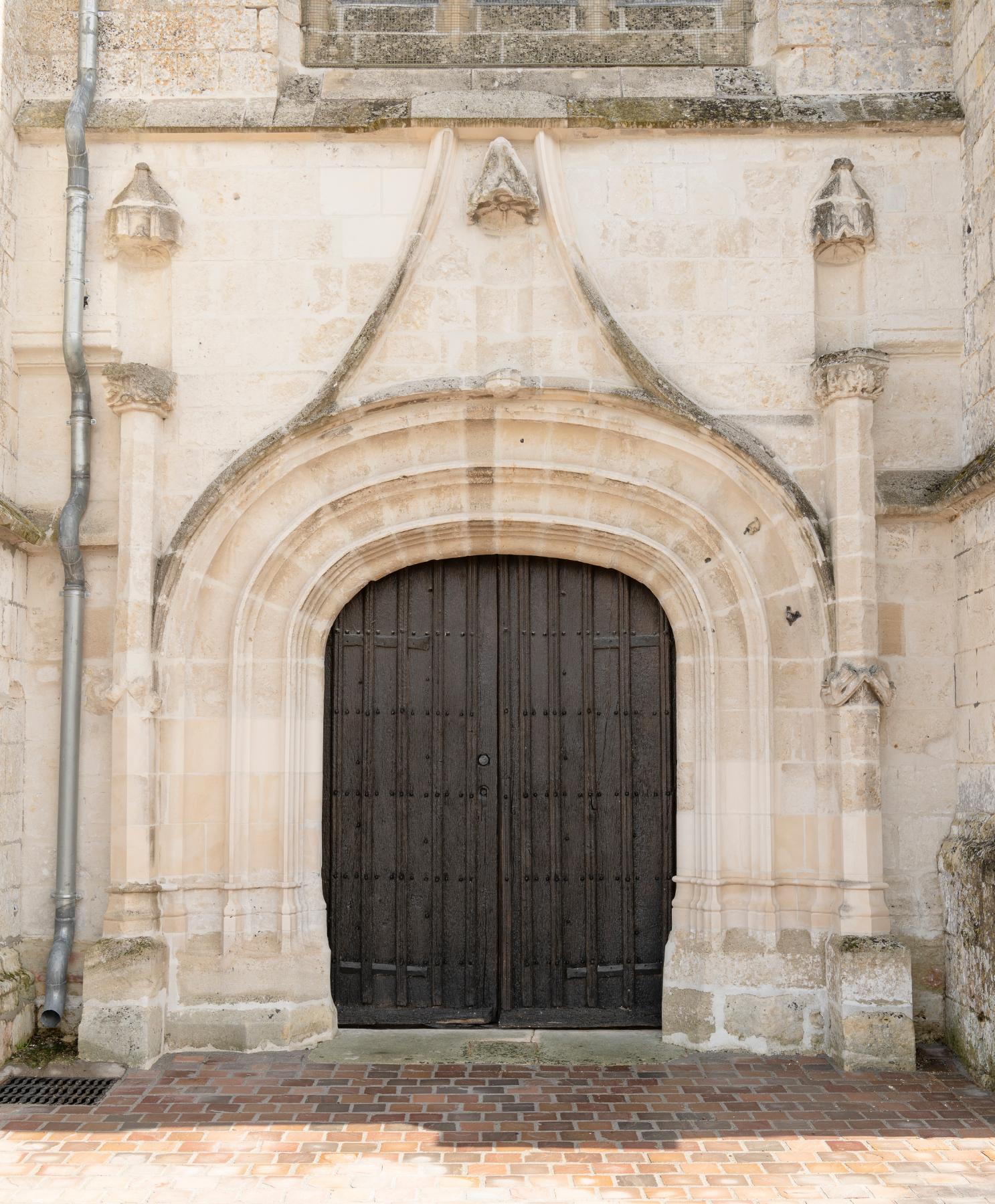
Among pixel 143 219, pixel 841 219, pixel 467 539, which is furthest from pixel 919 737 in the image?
pixel 143 219

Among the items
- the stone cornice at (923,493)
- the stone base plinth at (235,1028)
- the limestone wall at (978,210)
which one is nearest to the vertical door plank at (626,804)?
the stone cornice at (923,493)

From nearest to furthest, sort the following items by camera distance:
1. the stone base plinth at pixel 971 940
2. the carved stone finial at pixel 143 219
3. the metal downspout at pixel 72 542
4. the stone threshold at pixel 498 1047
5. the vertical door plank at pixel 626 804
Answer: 1. the stone base plinth at pixel 971 940
2. the stone threshold at pixel 498 1047
3. the metal downspout at pixel 72 542
4. the carved stone finial at pixel 143 219
5. the vertical door plank at pixel 626 804

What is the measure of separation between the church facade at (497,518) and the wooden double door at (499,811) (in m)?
0.02

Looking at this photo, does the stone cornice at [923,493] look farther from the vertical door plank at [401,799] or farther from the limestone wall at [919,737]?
the vertical door plank at [401,799]

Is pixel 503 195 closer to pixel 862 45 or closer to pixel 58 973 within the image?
pixel 862 45

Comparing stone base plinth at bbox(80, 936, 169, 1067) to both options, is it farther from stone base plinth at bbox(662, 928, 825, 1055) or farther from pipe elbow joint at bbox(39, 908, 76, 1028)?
stone base plinth at bbox(662, 928, 825, 1055)

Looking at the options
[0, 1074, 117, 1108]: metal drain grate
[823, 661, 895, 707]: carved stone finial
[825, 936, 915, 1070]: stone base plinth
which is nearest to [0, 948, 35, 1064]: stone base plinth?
[0, 1074, 117, 1108]: metal drain grate

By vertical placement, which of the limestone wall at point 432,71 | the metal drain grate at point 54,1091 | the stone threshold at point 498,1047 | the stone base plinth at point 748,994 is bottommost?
the metal drain grate at point 54,1091

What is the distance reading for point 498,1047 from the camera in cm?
532

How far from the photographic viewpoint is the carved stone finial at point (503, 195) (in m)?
5.58

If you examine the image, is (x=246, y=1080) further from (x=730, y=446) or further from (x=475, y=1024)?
(x=730, y=446)

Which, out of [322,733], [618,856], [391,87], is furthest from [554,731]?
[391,87]

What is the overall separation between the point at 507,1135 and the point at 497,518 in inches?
111

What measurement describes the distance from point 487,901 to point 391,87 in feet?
13.9
